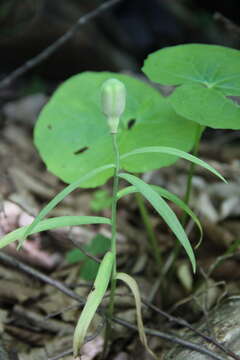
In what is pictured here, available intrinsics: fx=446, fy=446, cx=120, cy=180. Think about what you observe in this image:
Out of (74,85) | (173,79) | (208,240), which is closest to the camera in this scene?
(173,79)

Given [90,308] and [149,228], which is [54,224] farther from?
[149,228]

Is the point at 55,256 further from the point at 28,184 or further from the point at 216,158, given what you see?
the point at 216,158

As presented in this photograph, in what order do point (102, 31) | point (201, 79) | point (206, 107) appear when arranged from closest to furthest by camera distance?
point (206, 107), point (201, 79), point (102, 31)

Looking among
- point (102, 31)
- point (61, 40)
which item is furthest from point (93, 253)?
point (102, 31)

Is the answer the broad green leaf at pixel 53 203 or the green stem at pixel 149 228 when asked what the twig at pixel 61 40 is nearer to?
the green stem at pixel 149 228

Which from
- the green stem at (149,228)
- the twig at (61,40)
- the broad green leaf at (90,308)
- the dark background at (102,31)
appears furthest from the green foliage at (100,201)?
the dark background at (102,31)

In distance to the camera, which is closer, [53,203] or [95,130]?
[53,203]

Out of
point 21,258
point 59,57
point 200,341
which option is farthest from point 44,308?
point 59,57
